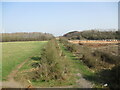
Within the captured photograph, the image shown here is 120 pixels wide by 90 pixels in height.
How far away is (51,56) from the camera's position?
12688 mm

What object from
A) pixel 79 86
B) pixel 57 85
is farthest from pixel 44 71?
pixel 79 86

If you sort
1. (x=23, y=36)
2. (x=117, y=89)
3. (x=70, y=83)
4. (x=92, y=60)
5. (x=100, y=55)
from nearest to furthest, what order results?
(x=117, y=89), (x=70, y=83), (x=92, y=60), (x=100, y=55), (x=23, y=36)

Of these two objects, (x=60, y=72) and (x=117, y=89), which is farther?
(x=60, y=72)

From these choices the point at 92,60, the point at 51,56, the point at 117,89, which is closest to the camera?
the point at 117,89

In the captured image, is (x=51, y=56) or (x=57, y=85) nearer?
(x=57, y=85)

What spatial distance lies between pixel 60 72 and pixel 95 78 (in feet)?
7.46

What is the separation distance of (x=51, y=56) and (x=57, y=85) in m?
4.28

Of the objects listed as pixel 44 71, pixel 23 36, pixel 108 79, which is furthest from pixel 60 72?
pixel 23 36

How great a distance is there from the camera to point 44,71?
32.8 feet

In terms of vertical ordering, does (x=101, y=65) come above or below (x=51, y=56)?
below

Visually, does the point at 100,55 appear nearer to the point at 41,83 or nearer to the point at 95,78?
the point at 95,78

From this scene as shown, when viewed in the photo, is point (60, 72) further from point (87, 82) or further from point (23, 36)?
point (23, 36)

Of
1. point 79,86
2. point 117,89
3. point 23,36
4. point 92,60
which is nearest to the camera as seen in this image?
point 117,89

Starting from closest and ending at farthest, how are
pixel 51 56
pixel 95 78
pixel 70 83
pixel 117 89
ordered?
pixel 117 89 < pixel 70 83 < pixel 95 78 < pixel 51 56
